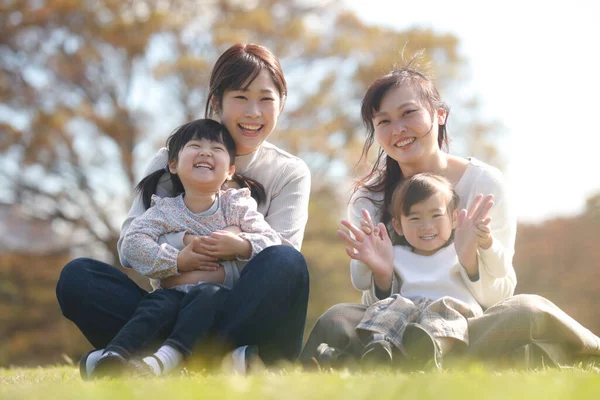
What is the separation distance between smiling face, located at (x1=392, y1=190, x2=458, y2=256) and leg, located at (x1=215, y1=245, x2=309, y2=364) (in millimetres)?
622

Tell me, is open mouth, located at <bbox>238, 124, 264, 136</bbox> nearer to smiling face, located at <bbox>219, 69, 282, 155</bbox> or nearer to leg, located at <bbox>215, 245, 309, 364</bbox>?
smiling face, located at <bbox>219, 69, 282, 155</bbox>

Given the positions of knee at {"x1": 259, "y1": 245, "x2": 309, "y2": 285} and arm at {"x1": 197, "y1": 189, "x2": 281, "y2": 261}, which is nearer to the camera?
knee at {"x1": 259, "y1": 245, "x2": 309, "y2": 285}

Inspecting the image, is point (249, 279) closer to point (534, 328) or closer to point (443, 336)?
point (443, 336)

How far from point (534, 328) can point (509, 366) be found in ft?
0.66

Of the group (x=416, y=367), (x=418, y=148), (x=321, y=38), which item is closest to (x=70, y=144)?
(x=321, y=38)

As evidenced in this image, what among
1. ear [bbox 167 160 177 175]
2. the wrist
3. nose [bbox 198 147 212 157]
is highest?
nose [bbox 198 147 212 157]

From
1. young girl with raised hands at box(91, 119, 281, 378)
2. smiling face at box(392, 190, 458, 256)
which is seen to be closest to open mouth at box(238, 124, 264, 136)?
young girl with raised hands at box(91, 119, 281, 378)

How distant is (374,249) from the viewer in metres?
3.81

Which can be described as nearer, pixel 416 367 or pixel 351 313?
pixel 416 367

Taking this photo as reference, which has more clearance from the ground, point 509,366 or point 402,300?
point 402,300

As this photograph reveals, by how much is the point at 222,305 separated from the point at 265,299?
0.21 m

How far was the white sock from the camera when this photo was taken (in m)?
3.12

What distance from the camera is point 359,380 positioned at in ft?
7.88

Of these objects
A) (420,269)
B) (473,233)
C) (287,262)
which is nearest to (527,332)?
(473,233)
